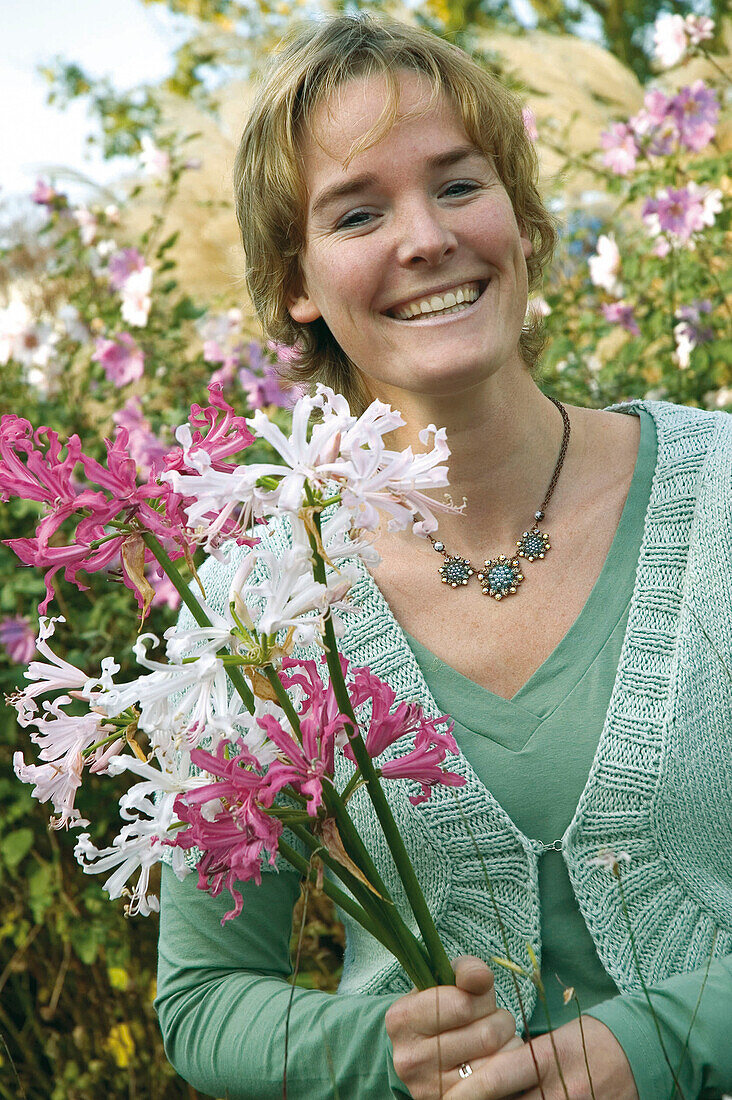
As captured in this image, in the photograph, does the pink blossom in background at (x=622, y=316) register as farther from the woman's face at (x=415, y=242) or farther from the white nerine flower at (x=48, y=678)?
the white nerine flower at (x=48, y=678)

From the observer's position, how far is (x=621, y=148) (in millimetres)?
3270

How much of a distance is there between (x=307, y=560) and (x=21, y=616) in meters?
2.40

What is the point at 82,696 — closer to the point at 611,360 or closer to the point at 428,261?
the point at 428,261

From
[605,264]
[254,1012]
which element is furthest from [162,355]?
[254,1012]

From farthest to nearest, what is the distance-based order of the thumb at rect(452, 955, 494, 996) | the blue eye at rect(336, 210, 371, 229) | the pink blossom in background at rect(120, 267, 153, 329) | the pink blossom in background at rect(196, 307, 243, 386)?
the pink blossom in background at rect(120, 267, 153, 329)
the pink blossom in background at rect(196, 307, 243, 386)
the blue eye at rect(336, 210, 371, 229)
the thumb at rect(452, 955, 494, 996)

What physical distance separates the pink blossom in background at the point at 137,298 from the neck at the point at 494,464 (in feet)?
5.67

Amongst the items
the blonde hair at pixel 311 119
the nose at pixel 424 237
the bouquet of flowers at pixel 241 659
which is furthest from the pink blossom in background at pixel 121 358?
the bouquet of flowers at pixel 241 659

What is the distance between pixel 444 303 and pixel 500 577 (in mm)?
403

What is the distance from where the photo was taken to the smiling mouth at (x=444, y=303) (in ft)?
5.15

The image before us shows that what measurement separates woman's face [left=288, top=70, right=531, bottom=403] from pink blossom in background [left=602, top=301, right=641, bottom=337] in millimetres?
1603

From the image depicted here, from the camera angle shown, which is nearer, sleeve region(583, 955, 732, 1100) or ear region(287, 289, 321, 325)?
sleeve region(583, 955, 732, 1100)

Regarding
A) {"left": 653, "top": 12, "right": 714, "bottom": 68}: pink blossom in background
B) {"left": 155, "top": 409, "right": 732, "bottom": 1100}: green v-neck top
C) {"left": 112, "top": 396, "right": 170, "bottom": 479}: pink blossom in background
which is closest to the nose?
{"left": 155, "top": 409, "right": 732, "bottom": 1100}: green v-neck top

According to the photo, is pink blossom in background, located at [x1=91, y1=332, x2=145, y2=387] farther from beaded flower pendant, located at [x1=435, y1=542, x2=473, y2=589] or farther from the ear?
beaded flower pendant, located at [x1=435, y1=542, x2=473, y2=589]

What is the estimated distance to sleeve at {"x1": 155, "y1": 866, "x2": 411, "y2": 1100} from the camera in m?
1.38
